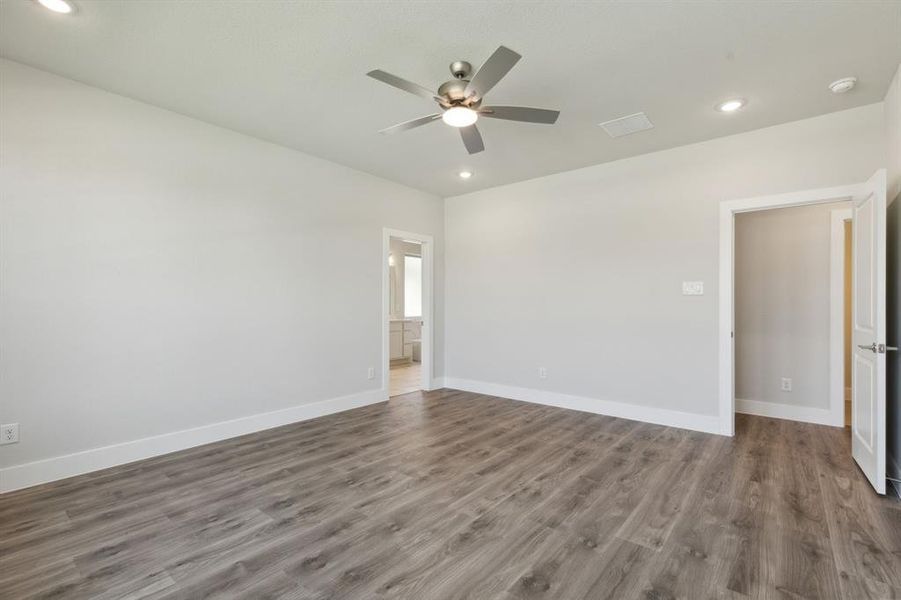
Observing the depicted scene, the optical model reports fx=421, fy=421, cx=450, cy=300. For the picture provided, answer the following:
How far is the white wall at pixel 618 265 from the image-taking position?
3.60 meters

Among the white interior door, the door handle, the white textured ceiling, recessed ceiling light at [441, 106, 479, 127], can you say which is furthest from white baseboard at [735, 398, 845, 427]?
recessed ceiling light at [441, 106, 479, 127]

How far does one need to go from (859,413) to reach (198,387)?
5078 millimetres

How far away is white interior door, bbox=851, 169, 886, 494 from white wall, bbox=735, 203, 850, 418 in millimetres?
1202

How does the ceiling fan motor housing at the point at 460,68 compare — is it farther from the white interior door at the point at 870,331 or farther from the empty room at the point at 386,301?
the white interior door at the point at 870,331

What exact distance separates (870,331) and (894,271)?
0.50 meters

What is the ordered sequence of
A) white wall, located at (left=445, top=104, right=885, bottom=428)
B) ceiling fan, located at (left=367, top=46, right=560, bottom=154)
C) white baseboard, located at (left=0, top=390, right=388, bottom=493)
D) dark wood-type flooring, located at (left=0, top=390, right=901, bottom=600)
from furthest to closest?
white wall, located at (left=445, top=104, right=885, bottom=428) < white baseboard, located at (left=0, top=390, right=388, bottom=493) < ceiling fan, located at (left=367, top=46, right=560, bottom=154) < dark wood-type flooring, located at (left=0, top=390, right=901, bottom=600)

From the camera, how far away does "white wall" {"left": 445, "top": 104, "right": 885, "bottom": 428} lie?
360 cm

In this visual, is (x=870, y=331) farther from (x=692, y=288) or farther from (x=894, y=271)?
(x=692, y=288)

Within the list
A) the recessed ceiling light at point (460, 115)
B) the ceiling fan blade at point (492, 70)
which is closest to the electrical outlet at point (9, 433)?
the recessed ceiling light at point (460, 115)

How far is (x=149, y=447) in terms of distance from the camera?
3.27 m

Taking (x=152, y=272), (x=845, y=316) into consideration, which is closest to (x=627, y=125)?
(x=845, y=316)

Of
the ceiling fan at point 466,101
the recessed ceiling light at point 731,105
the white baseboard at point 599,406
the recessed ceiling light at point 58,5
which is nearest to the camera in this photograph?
the recessed ceiling light at point 58,5

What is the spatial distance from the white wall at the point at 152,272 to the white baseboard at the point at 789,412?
442cm

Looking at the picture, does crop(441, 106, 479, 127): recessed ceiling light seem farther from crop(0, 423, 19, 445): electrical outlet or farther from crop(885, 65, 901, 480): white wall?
crop(0, 423, 19, 445): electrical outlet
